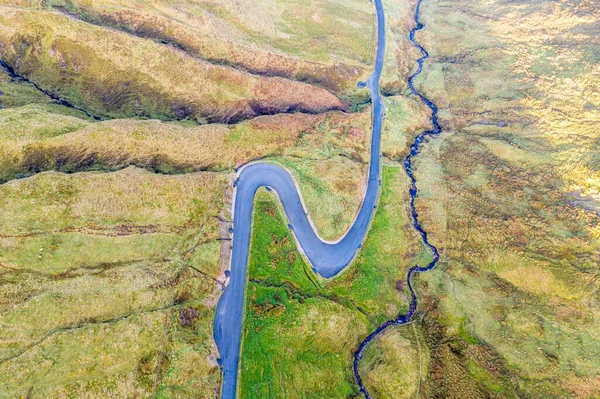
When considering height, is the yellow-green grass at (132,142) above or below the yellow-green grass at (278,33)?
below

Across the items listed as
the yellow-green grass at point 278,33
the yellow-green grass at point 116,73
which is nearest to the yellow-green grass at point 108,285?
the yellow-green grass at point 116,73

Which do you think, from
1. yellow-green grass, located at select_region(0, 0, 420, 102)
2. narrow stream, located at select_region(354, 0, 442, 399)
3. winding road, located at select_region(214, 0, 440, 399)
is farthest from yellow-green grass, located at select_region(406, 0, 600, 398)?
yellow-green grass, located at select_region(0, 0, 420, 102)

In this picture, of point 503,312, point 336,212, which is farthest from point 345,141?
point 503,312

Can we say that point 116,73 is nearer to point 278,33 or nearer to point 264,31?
point 264,31

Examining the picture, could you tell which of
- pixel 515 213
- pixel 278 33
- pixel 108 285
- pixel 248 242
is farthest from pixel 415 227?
pixel 278 33

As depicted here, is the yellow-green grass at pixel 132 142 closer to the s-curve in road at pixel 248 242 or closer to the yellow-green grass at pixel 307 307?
the s-curve in road at pixel 248 242

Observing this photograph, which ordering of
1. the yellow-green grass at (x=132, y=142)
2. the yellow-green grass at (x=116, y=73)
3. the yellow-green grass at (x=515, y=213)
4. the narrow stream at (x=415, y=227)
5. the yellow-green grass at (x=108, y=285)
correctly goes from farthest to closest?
the yellow-green grass at (x=116, y=73), the yellow-green grass at (x=132, y=142), the narrow stream at (x=415, y=227), the yellow-green grass at (x=515, y=213), the yellow-green grass at (x=108, y=285)

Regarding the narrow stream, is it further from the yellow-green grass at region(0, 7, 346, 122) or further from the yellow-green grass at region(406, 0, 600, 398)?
the yellow-green grass at region(0, 7, 346, 122)
